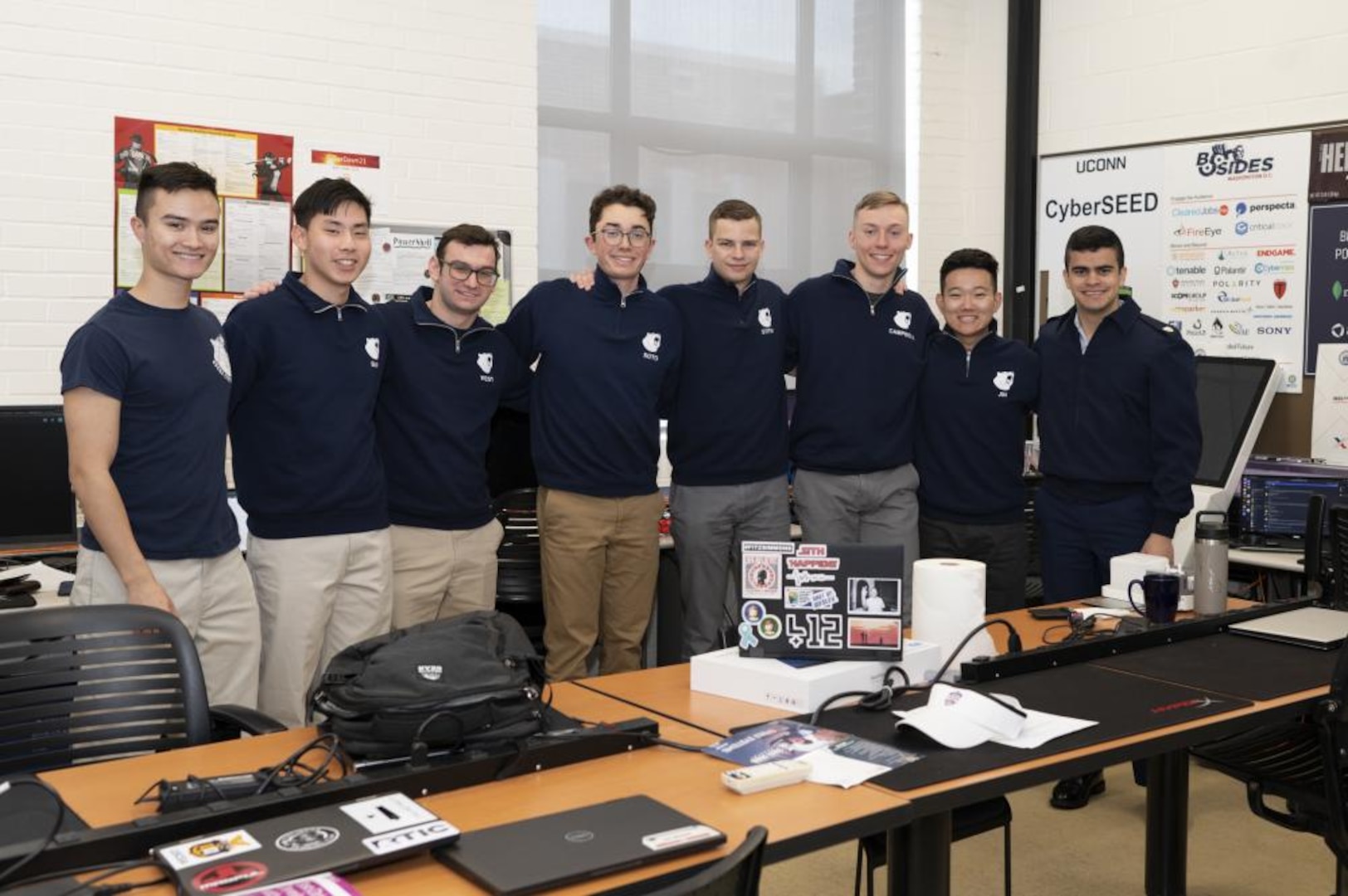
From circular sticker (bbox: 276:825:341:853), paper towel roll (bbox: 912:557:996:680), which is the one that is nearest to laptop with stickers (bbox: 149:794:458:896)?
circular sticker (bbox: 276:825:341:853)

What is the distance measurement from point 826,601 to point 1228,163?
380 centimetres

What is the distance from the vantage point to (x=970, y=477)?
4.06 metres

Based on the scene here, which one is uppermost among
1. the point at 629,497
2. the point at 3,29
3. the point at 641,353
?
the point at 3,29

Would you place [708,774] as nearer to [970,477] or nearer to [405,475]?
[405,475]

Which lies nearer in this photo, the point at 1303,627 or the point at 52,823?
the point at 52,823

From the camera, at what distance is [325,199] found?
3.27m

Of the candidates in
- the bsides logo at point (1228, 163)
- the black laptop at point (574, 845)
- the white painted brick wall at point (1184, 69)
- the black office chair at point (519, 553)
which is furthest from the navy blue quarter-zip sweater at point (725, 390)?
the white painted brick wall at point (1184, 69)

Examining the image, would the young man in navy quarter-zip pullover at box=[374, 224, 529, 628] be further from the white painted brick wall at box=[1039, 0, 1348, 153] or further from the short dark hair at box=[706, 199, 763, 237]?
the white painted brick wall at box=[1039, 0, 1348, 153]

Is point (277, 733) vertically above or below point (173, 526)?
below

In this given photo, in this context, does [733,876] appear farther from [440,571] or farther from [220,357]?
[440,571]

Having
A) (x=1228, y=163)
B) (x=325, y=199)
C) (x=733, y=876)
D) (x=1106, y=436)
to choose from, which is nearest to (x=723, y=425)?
(x=1106, y=436)

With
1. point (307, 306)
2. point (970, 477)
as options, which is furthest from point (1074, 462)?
point (307, 306)

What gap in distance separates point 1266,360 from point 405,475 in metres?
3.49

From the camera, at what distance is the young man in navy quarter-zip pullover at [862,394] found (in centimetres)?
396
